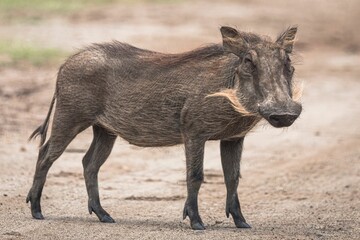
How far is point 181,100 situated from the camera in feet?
27.1

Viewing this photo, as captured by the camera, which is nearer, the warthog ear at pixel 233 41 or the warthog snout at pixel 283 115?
the warthog snout at pixel 283 115

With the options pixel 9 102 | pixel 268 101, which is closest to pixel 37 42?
pixel 9 102

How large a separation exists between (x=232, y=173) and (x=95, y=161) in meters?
1.10

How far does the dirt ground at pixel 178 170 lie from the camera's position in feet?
27.0

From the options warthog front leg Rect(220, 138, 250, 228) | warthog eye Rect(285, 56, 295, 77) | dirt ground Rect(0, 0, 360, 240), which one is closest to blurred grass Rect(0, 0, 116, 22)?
dirt ground Rect(0, 0, 360, 240)

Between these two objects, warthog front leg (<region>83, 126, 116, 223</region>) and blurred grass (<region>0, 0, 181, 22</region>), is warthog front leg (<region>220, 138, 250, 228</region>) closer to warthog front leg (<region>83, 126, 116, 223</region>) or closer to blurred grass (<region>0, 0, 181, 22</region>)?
warthog front leg (<region>83, 126, 116, 223</region>)

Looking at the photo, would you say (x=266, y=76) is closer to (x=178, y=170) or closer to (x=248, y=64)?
(x=248, y=64)

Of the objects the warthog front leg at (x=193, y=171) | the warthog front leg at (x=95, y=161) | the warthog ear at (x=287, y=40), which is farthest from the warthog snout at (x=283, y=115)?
the warthog front leg at (x=95, y=161)

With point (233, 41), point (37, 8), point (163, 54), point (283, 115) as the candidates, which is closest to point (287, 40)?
point (233, 41)

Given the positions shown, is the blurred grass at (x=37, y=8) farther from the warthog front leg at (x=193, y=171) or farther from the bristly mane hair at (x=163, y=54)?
the warthog front leg at (x=193, y=171)

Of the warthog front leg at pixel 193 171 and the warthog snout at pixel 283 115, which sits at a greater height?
the warthog snout at pixel 283 115

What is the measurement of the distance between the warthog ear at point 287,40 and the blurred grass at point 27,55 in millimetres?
8659

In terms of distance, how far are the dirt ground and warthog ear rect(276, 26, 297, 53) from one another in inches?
28.1

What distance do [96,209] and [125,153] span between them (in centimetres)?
319
